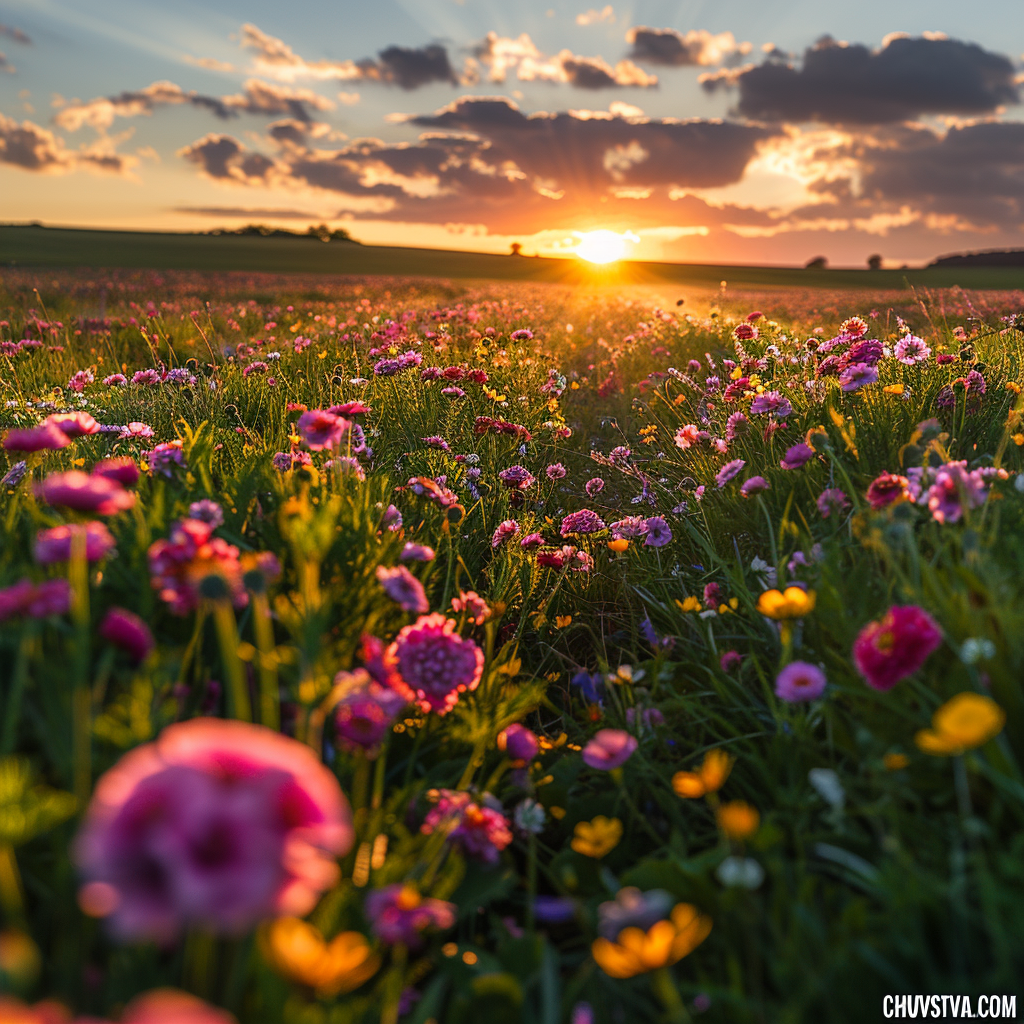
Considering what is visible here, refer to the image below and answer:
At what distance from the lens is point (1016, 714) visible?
120 centimetres

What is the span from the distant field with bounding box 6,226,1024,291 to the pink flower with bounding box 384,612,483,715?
3980 cm

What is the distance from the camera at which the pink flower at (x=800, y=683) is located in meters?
1.36

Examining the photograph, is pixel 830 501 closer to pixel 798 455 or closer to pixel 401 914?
pixel 798 455

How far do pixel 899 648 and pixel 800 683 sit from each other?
0.72 ft

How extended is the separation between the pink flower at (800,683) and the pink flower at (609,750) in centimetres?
36

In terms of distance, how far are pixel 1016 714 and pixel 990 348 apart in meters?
3.89

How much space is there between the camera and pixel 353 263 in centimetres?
4722

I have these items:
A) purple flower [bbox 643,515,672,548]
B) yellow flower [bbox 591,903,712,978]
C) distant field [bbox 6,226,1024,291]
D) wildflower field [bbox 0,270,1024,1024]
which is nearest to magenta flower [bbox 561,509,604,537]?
wildflower field [bbox 0,270,1024,1024]

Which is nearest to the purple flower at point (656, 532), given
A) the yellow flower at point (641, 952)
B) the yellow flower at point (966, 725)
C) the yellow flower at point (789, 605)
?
the yellow flower at point (789, 605)

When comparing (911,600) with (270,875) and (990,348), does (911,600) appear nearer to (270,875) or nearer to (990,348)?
(270,875)

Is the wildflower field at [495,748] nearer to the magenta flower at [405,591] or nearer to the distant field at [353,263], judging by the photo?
the magenta flower at [405,591]

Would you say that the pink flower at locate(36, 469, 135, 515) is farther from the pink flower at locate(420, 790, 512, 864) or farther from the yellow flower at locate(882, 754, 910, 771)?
the yellow flower at locate(882, 754, 910, 771)

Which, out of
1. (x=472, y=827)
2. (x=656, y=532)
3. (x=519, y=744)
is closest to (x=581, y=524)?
(x=656, y=532)

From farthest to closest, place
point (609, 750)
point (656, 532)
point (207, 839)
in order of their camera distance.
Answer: point (656, 532) < point (609, 750) < point (207, 839)
